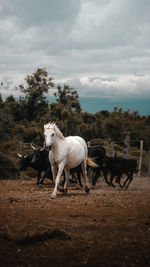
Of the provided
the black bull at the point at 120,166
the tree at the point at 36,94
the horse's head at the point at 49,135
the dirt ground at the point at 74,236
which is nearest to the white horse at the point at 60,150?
the horse's head at the point at 49,135

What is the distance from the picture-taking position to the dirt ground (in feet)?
13.8

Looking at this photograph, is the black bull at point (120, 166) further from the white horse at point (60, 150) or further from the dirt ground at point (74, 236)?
the dirt ground at point (74, 236)

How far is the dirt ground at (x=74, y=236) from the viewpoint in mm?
4195

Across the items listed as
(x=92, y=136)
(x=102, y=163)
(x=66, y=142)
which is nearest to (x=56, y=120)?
(x=92, y=136)

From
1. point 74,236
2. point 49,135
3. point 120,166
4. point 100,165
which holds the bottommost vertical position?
point 100,165

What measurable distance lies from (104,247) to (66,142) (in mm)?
5759

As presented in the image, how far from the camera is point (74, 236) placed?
5023 millimetres

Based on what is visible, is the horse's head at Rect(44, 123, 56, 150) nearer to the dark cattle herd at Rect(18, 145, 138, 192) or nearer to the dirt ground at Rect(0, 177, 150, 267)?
the dirt ground at Rect(0, 177, 150, 267)

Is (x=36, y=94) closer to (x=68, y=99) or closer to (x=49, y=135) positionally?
(x=68, y=99)

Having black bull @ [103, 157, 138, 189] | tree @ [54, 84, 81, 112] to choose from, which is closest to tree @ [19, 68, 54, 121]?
tree @ [54, 84, 81, 112]

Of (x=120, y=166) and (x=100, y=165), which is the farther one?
(x=100, y=165)

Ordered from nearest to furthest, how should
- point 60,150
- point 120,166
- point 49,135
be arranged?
point 49,135, point 60,150, point 120,166

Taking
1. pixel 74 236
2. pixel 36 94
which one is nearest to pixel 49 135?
pixel 74 236

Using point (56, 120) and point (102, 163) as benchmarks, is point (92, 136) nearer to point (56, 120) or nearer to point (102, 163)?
point (56, 120)
